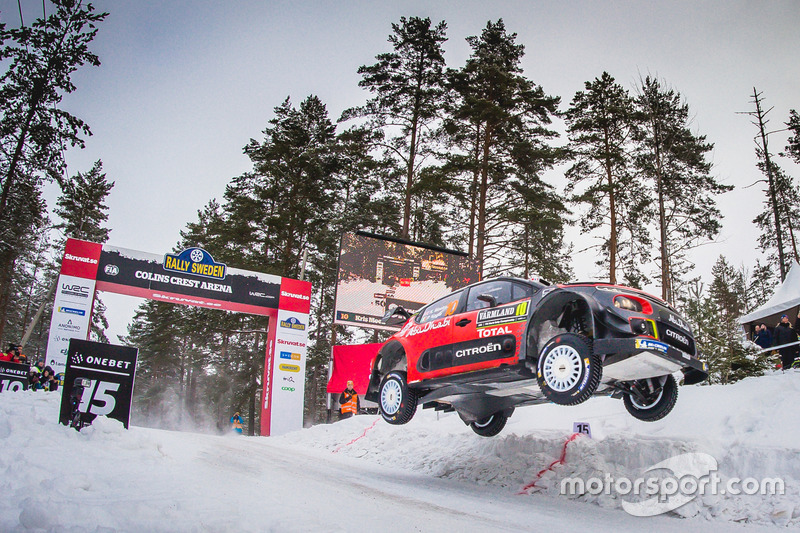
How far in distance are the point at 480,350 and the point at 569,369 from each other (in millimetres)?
1377

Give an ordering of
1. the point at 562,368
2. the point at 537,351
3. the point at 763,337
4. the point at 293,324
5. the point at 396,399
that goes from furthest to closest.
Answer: the point at 293,324, the point at 763,337, the point at 396,399, the point at 537,351, the point at 562,368

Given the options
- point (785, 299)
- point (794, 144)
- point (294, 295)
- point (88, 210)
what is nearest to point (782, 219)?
point (794, 144)

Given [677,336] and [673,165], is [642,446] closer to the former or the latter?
[677,336]

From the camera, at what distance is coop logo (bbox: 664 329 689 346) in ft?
19.3

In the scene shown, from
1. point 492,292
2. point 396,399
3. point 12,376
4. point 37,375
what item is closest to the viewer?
point 492,292

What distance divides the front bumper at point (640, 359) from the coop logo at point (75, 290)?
15.3 metres

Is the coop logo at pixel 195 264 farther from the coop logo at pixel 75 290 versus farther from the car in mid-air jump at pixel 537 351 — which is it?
the car in mid-air jump at pixel 537 351

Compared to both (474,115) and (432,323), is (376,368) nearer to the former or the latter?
(432,323)

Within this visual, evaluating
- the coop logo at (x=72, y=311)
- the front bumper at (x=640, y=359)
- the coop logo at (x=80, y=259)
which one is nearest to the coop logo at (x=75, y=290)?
the coop logo at (x=72, y=311)

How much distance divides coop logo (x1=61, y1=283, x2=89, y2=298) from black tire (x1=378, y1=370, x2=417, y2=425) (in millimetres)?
11855

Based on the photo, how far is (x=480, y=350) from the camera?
270 inches

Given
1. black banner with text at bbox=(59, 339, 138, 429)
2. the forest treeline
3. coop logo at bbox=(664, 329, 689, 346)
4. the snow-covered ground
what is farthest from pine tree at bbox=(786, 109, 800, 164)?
black banner with text at bbox=(59, 339, 138, 429)

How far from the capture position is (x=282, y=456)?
1009 cm

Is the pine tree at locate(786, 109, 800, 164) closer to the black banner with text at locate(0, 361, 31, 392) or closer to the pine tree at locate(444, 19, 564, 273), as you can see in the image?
the pine tree at locate(444, 19, 564, 273)
